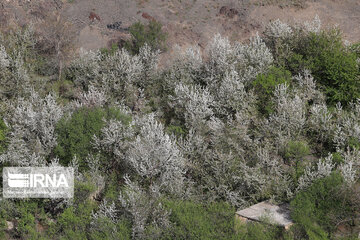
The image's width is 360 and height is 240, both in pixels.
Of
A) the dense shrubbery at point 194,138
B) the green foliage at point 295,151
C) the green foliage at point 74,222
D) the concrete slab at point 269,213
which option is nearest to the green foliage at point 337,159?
the dense shrubbery at point 194,138

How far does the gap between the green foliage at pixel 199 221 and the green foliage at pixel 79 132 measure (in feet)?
25.0

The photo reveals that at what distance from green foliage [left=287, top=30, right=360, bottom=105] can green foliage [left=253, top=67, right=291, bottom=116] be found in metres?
3.12

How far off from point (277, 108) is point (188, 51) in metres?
10.5

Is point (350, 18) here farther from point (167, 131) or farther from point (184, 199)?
point (184, 199)

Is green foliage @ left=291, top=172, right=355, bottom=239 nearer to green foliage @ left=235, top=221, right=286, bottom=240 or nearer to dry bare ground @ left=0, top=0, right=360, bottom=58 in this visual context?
green foliage @ left=235, top=221, right=286, bottom=240

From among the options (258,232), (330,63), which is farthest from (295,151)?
(330,63)

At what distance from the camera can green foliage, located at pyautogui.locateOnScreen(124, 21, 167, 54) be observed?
43750 millimetres

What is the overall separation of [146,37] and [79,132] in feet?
55.0

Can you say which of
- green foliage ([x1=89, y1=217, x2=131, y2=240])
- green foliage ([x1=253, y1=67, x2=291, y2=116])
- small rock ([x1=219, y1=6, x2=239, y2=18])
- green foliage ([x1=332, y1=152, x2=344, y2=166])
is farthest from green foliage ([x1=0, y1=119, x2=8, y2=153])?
small rock ([x1=219, y1=6, x2=239, y2=18])

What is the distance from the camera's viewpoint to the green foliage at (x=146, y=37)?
4375 cm

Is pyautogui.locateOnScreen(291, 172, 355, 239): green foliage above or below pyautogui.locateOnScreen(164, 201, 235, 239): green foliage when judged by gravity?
above

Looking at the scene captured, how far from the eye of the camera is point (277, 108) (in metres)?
33.5

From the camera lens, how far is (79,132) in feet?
99.1

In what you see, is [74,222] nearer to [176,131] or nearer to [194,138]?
[194,138]
